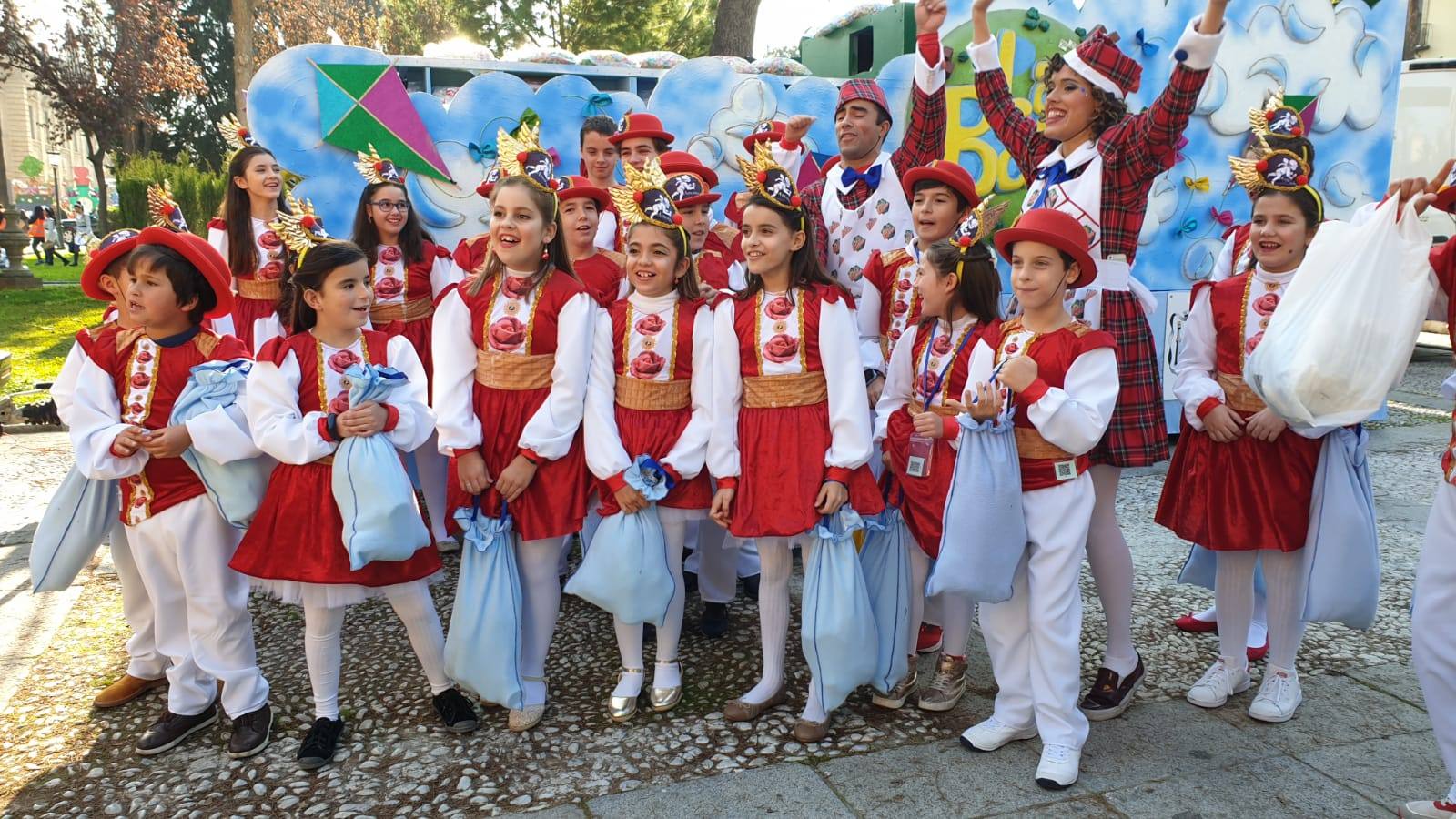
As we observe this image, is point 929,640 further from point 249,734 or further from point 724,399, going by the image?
point 249,734

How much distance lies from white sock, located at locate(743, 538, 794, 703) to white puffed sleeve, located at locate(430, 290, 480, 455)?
1031mm

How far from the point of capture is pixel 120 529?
10.8 feet

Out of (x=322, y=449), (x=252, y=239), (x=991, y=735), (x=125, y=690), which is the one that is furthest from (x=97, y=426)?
(x=991, y=735)

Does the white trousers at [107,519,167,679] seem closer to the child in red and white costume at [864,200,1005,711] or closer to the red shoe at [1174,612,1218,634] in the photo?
the child in red and white costume at [864,200,1005,711]

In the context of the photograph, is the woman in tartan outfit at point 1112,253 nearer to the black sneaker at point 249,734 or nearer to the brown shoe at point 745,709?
the brown shoe at point 745,709

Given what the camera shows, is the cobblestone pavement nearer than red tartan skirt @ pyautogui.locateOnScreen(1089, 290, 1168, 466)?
Yes

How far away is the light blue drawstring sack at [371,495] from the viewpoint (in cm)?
281

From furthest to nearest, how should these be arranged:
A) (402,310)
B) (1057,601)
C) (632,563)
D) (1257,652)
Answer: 1. (402,310)
2. (1257,652)
3. (632,563)
4. (1057,601)

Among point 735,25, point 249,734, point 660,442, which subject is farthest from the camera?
point 735,25

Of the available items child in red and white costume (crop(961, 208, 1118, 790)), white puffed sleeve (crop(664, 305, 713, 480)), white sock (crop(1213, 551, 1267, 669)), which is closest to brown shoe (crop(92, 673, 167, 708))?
white puffed sleeve (crop(664, 305, 713, 480))

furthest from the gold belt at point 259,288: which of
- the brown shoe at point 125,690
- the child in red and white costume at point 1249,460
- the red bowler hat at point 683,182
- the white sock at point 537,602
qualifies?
the child in red and white costume at point 1249,460

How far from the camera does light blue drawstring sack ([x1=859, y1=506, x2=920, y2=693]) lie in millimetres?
3174

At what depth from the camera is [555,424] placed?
10.3 ft

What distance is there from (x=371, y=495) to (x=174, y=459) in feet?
2.35
